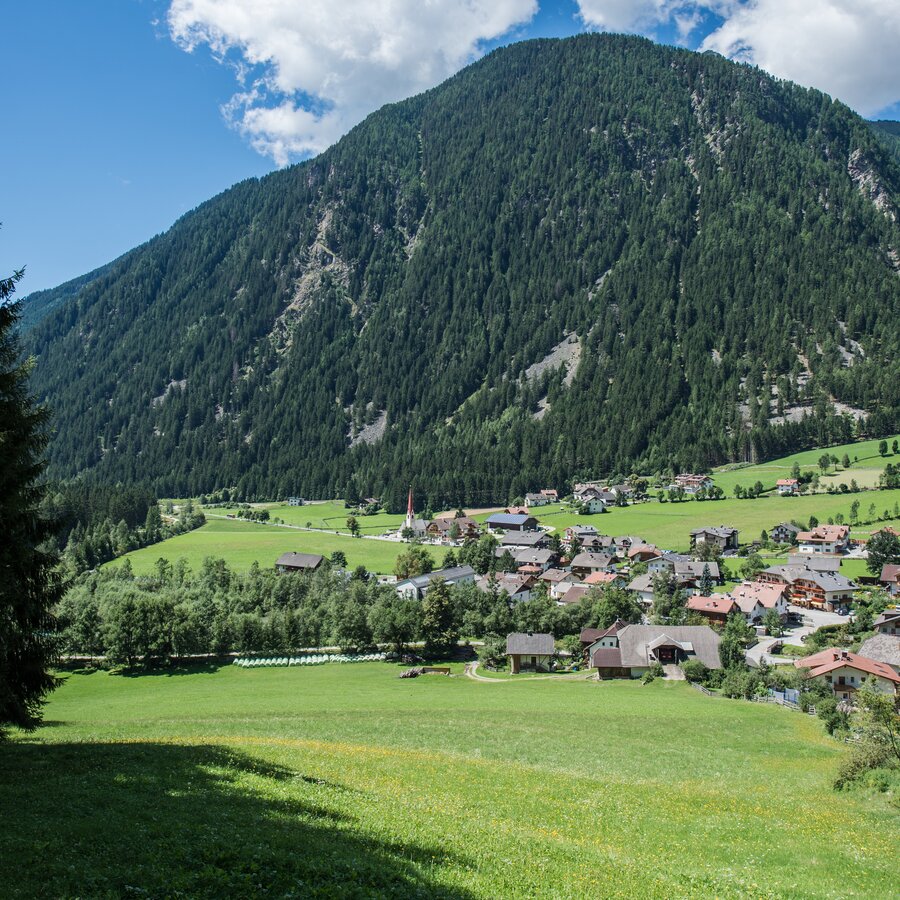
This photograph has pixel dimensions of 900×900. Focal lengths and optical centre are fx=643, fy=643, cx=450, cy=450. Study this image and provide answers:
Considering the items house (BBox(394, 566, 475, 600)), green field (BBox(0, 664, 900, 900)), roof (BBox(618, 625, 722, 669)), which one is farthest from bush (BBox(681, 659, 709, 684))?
house (BBox(394, 566, 475, 600))

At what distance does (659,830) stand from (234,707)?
107ft

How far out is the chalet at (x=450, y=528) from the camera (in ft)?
460

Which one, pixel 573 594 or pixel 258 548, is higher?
pixel 258 548

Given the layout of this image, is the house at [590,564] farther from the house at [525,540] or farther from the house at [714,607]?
the house at [714,607]

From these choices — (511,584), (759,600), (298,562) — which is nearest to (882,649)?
(759,600)

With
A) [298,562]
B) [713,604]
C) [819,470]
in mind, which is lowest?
[713,604]

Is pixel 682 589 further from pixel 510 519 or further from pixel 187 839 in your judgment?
pixel 187 839

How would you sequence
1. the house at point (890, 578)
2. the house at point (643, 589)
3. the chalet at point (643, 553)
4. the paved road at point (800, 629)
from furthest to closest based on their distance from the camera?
the chalet at point (643, 553)
the house at point (890, 578)
the house at point (643, 589)
the paved road at point (800, 629)

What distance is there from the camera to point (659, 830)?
758 inches

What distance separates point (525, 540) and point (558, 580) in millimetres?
23894

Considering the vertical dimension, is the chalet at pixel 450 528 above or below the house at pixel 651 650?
above

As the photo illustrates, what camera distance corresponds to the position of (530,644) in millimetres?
65938

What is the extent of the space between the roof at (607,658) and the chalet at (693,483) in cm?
10007

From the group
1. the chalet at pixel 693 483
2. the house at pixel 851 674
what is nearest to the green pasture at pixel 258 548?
the house at pixel 851 674
